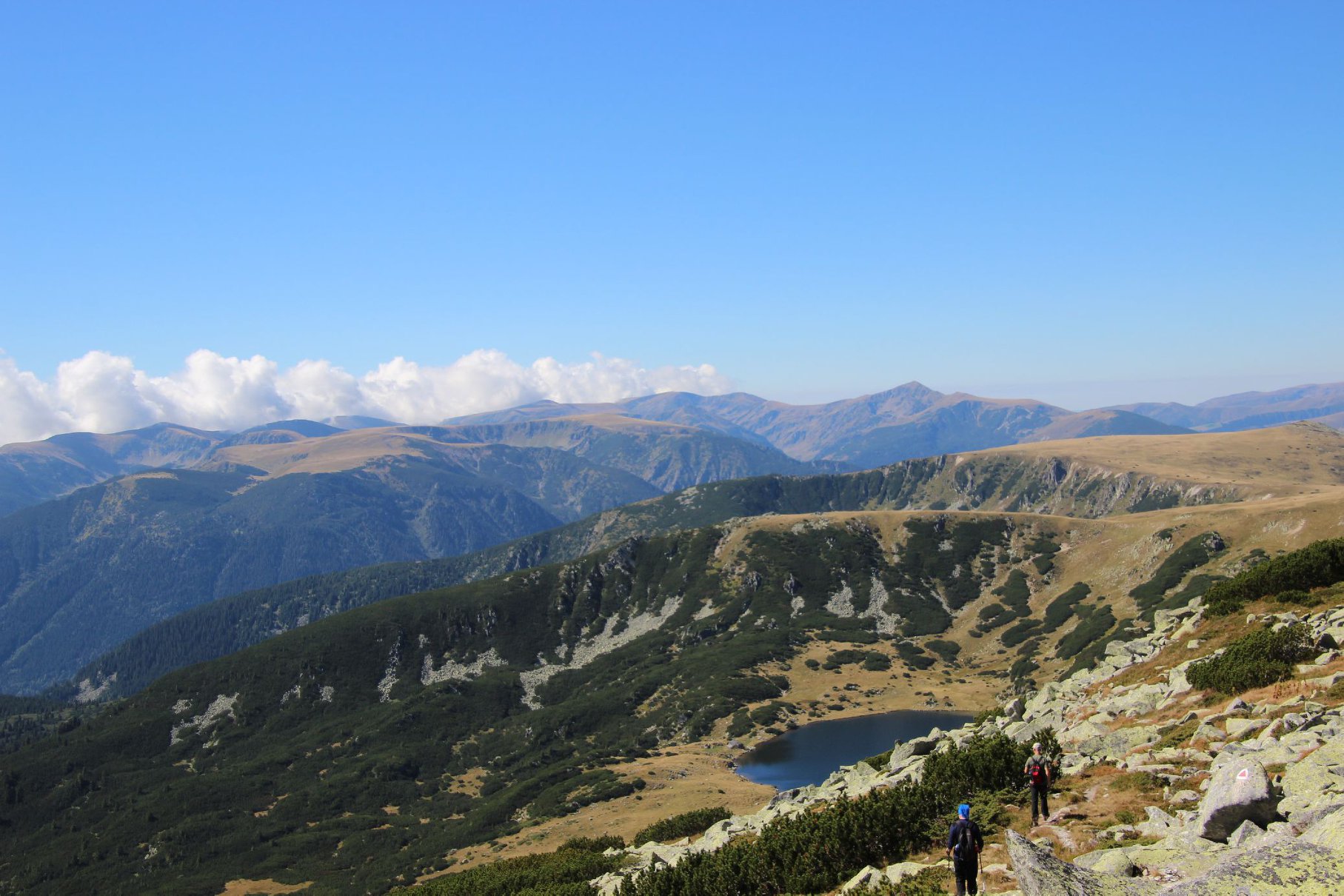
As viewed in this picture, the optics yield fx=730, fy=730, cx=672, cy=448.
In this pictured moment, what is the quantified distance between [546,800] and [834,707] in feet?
243

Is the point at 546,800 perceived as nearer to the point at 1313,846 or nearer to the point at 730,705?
the point at 730,705

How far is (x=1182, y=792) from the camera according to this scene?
25.4 metres

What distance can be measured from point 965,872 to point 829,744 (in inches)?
5850

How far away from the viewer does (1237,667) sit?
35.8 metres

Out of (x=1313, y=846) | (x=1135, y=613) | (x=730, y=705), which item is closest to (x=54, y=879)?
(x=730, y=705)

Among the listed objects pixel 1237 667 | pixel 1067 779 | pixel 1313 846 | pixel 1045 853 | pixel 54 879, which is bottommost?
pixel 54 879

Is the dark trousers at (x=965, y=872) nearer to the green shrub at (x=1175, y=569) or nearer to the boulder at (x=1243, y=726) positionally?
the boulder at (x=1243, y=726)

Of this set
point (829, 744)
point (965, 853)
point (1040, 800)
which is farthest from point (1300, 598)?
point (829, 744)

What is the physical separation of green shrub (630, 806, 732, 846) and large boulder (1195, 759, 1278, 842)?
135ft

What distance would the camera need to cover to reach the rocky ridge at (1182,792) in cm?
1545

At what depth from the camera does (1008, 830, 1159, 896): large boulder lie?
628 inches

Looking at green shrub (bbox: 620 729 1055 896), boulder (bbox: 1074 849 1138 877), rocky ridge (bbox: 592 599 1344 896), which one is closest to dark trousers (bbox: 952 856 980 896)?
rocky ridge (bbox: 592 599 1344 896)

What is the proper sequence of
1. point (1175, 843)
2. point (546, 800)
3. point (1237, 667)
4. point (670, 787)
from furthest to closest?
point (546, 800) → point (670, 787) → point (1237, 667) → point (1175, 843)

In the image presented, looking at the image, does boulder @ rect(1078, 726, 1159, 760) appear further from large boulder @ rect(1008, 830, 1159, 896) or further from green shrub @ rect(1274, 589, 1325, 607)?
green shrub @ rect(1274, 589, 1325, 607)
